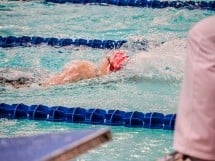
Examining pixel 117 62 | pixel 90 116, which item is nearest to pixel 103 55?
pixel 117 62

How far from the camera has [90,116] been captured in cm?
430

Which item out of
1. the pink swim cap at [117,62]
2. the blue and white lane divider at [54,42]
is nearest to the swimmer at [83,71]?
the pink swim cap at [117,62]

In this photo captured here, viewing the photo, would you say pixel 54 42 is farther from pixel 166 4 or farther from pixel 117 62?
pixel 166 4

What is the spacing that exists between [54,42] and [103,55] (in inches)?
32.8

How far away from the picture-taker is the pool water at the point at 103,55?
407 centimetres

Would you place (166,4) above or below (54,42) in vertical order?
above

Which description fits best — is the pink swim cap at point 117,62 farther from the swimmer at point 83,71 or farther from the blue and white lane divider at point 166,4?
the blue and white lane divider at point 166,4

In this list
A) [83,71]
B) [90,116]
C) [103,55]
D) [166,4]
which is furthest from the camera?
[166,4]

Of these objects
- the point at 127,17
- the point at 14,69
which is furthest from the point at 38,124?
the point at 127,17

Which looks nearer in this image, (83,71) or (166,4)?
(83,71)

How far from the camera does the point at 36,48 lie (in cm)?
697

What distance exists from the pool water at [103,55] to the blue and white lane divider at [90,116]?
0.06 meters

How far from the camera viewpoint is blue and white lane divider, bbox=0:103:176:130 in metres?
4.15

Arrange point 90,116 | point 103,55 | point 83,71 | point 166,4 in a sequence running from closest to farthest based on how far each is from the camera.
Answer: point 90,116, point 83,71, point 103,55, point 166,4
